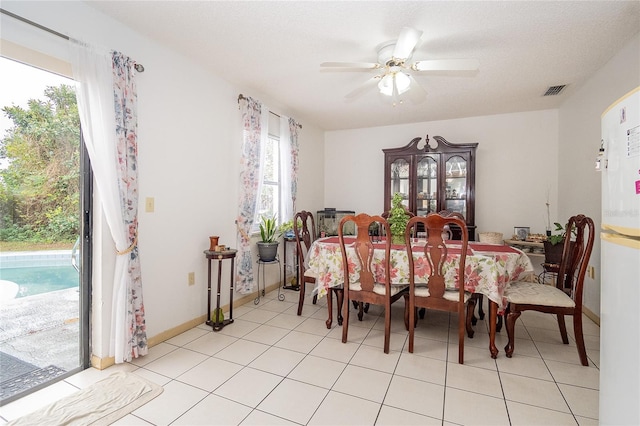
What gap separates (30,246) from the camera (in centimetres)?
193

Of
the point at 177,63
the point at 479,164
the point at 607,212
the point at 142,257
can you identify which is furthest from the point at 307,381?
the point at 479,164

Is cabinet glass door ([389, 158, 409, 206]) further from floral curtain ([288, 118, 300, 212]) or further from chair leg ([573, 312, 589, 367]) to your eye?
chair leg ([573, 312, 589, 367])

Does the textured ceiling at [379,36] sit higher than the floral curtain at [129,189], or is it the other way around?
the textured ceiling at [379,36]

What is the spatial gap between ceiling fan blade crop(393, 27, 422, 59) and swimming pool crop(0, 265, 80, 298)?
2732mm

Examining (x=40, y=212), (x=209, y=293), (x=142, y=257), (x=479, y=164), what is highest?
(x=479, y=164)

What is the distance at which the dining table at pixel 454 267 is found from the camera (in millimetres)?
2232

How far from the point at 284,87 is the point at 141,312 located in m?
2.64

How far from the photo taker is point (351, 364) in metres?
2.20

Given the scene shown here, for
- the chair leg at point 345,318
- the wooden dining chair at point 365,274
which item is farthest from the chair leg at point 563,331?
the chair leg at point 345,318

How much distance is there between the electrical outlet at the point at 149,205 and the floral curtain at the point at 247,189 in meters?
1.00

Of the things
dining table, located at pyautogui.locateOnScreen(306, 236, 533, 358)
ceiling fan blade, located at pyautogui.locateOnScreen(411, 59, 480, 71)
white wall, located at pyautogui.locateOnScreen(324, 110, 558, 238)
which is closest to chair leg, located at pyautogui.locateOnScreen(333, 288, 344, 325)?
dining table, located at pyautogui.locateOnScreen(306, 236, 533, 358)

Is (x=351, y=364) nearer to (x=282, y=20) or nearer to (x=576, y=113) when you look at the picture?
(x=282, y=20)

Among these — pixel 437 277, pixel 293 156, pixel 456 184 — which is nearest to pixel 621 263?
pixel 437 277

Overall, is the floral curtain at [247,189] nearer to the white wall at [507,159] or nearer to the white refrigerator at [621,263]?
the white wall at [507,159]
